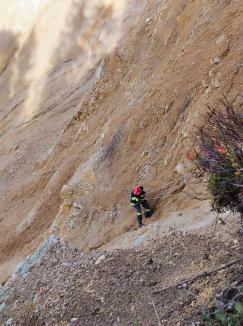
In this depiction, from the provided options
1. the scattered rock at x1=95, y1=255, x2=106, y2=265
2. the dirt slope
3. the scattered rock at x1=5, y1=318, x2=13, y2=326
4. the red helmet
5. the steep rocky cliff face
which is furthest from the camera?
the steep rocky cliff face

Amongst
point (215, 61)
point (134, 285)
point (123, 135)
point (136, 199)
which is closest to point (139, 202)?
point (136, 199)

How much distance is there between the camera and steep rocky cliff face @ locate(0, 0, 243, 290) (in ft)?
44.9

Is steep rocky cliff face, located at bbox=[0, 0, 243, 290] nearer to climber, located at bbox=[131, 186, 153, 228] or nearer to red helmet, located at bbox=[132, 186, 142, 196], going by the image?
climber, located at bbox=[131, 186, 153, 228]

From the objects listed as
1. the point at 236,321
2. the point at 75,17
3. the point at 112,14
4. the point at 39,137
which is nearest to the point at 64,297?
the point at 236,321

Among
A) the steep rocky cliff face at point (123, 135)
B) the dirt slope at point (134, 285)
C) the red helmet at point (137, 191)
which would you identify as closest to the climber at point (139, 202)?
the red helmet at point (137, 191)

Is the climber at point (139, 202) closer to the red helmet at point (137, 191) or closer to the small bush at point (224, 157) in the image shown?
the red helmet at point (137, 191)

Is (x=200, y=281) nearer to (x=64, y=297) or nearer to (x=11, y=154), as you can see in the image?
(x=64, y=297)

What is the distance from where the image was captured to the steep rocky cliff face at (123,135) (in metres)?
13.7

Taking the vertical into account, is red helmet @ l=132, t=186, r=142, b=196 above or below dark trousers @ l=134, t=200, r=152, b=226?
above

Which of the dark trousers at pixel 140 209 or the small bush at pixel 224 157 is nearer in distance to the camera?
the small bush at pixel 224 157

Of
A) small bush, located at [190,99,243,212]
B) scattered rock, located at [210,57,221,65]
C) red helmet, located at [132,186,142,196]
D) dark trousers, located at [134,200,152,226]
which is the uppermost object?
small bush, located at [190,99,243,212]

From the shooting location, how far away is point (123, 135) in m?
15.9

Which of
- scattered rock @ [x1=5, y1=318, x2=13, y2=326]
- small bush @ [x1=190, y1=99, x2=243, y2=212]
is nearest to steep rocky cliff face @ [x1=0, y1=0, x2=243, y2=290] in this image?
scattered rock @ [x1=5, y1=318, x2=13, y2=326]

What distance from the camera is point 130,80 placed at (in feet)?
62.5
